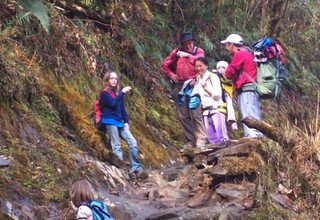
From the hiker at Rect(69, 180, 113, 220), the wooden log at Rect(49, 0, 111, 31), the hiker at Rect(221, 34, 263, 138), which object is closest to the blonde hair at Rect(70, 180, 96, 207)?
the hiker at Rect(69, 180, 113, 220)

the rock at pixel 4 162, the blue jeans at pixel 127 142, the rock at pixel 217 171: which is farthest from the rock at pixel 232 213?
the rock at pixel 4 162

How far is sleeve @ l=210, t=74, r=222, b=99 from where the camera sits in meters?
7.66

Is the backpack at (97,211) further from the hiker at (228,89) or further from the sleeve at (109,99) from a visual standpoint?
the hiker at (228,89)

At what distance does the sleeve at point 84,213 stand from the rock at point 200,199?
6.21 ft

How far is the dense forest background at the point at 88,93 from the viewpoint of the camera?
578 cm

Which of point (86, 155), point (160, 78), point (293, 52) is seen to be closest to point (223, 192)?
point (86, 155)

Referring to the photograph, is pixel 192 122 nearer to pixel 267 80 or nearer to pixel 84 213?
pixel 267 80

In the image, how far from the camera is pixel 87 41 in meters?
9.28

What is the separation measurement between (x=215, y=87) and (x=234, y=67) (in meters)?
0.40

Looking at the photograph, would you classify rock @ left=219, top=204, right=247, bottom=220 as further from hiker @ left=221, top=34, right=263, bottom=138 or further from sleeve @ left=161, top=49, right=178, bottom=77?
sleeve @ left=161, top=49, right=178, bottom=77

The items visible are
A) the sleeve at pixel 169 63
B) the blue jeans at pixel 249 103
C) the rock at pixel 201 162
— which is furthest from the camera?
the sleeve at pixel 169 63

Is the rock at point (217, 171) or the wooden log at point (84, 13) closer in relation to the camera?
the rock at point (217, 171)

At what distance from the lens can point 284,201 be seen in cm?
631

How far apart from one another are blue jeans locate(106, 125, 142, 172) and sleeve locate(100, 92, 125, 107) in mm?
287
